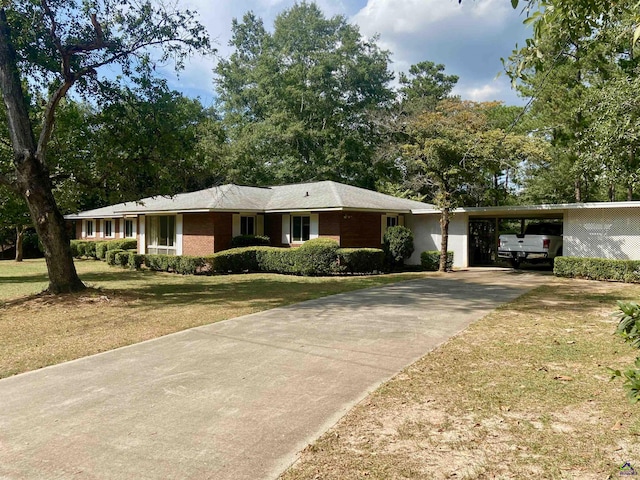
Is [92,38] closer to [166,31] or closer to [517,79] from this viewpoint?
[166,31]

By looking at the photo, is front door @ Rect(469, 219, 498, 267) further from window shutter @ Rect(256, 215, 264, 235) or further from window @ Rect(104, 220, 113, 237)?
window @ Rect(104, 220, 113, 237)

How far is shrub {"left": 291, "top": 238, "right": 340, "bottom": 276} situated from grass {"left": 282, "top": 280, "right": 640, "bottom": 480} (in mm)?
11175

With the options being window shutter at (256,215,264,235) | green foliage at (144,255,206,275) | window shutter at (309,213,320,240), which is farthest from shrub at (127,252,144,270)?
window shutter at (309,213,320,240)

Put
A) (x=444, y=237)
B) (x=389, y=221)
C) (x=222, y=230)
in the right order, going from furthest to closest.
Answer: (x=389, y=221)
(x=222, y=230)
(x=444, y=237)

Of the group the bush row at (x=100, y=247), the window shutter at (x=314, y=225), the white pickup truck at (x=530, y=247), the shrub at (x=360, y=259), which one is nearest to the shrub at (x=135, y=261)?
the bush row at (x=100, y=247)

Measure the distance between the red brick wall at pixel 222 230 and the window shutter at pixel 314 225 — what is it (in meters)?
3.94

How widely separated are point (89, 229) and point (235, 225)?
2096 cm

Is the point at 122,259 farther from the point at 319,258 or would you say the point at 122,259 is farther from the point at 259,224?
the point at 319,258

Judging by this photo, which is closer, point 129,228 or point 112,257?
point 112,257

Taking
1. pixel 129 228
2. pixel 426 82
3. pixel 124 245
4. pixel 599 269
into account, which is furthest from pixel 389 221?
pixel 426 82

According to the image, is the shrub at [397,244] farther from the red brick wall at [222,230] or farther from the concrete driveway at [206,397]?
the concrete driveway at [206,397]

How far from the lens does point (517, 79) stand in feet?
12.6

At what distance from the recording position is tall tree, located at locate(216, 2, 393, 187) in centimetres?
3591

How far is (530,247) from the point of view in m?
19.4
